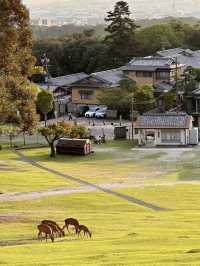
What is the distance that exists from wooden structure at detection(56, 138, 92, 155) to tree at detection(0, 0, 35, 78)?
44.5 feet

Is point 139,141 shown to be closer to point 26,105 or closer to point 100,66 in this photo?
point 26,105

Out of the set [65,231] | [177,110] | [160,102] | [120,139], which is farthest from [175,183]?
[160,102]

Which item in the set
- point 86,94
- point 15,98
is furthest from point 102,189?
point 86,94

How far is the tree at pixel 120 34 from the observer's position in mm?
79938

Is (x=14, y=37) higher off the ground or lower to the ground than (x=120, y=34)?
lower

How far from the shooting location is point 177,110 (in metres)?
58.2

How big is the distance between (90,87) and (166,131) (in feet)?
65.2

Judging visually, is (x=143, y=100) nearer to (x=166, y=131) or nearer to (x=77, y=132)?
(x=166, y=131)

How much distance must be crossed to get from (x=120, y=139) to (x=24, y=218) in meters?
27.7

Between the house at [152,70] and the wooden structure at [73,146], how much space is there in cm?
2356

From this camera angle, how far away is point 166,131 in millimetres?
50844

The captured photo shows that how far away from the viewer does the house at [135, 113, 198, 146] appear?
50.2 meters

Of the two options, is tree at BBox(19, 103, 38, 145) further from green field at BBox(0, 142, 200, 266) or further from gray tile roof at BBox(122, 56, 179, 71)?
gray tile roof at BBox(122, 56, 179, 71)

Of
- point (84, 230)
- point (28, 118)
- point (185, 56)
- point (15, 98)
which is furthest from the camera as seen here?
point (185, 56)
